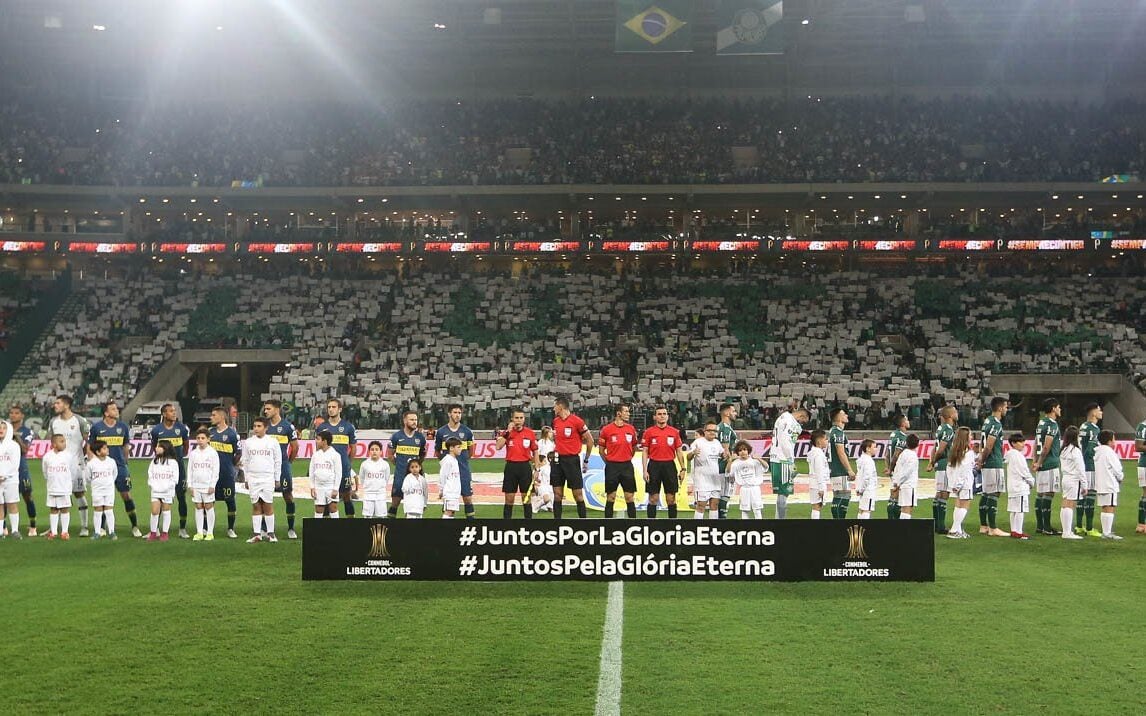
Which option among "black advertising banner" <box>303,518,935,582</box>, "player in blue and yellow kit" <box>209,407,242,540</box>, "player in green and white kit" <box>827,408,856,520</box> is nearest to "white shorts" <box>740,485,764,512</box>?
"player in green and white kit" <box>827,408,856,520</box>

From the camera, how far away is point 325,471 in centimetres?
1547

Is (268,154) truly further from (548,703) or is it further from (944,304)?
(548,703)

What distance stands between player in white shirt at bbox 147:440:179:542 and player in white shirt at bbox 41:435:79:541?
49.9 inches

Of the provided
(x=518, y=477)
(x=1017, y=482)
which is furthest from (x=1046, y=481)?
(x=518, y=477)

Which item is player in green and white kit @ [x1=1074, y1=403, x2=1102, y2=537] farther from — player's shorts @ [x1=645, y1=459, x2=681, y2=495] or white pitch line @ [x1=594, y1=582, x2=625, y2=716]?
white pitch line @ [x1=594, y1=582, x2=625, y2=716]

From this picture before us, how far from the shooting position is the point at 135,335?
46.4 meters

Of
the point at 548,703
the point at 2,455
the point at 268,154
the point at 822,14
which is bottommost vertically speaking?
the point at 548,703

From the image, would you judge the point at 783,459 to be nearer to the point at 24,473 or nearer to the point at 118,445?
the point at 118,445

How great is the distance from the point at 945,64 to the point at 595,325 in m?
24.2

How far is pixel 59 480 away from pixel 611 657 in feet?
35.5

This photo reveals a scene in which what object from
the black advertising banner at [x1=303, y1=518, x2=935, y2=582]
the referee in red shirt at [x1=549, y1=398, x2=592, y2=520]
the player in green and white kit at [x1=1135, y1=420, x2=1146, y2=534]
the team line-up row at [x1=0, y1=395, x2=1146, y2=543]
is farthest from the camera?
the player in green and white kit at [x1=1135, y1=420, x2=1146, y2=534]

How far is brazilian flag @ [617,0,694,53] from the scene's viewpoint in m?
31.5

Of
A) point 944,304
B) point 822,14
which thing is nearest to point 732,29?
point 822,14

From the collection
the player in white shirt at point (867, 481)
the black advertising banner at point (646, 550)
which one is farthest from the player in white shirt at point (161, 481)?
the player in white shirt at point (867, 481)
